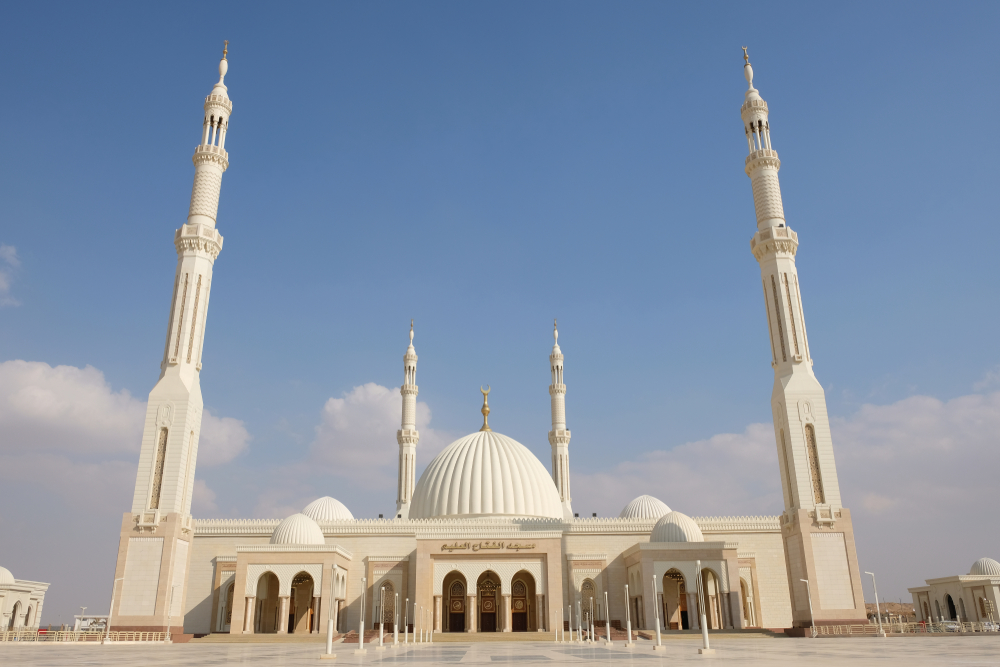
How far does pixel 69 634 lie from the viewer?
28.3m

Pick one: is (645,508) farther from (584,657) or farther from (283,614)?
(584,657)

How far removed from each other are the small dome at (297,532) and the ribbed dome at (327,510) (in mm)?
6781

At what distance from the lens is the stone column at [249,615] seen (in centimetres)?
3195

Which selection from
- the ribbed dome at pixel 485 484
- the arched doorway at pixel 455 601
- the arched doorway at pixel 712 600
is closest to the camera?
the arched doorway at pixel 712 600

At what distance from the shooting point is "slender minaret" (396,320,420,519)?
1847 inches

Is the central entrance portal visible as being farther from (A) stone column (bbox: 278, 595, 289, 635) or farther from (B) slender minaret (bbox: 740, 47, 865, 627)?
(B) slender minaret (bbox: 740, 47, 865, 627)

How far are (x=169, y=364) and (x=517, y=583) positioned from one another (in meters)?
20.4

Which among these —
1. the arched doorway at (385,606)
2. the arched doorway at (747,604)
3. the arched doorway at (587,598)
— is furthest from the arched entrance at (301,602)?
the arched doorway at (747,604)

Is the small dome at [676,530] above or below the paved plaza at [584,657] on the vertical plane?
above

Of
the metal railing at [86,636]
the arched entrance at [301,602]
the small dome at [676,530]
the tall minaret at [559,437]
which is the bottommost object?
the metal railing at [86,636]

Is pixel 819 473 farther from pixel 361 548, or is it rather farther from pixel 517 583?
pixel 361 548

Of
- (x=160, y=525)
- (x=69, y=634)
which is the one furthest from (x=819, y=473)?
(x=69, y=634)

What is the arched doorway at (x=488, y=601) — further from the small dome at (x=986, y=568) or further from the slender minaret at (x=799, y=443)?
the small dome at (x=986, y=568)

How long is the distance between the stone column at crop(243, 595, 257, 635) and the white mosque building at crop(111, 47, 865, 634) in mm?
130
